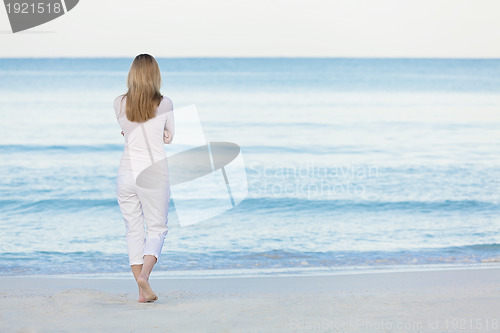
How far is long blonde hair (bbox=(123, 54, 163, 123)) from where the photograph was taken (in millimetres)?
4125

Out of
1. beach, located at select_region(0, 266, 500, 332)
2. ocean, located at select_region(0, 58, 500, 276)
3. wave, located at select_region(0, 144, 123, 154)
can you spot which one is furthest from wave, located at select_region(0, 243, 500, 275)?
wave, located at select_region(0, 144, 123, 154)

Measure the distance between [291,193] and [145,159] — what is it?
719 centimetres

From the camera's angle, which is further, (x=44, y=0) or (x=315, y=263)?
(x=44, y=0)

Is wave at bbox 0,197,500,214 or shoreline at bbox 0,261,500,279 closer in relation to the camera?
shoreline at bbox 0,261,500,279

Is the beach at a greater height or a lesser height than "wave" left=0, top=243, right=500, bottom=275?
greater

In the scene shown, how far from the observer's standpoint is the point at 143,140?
4254mm

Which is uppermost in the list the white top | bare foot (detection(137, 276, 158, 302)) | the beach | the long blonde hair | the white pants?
the long blonde hair

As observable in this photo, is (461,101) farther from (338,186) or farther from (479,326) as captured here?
(479,326)

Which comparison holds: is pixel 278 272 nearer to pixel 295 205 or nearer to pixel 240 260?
pixel 240 260

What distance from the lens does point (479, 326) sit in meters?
4.00

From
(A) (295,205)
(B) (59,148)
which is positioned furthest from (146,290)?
(B) (59,148)

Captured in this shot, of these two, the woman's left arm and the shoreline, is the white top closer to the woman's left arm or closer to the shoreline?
the woman's left arm

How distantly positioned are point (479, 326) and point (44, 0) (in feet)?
83.6

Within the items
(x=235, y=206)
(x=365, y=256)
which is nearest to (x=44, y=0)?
(x=235, y=206)
